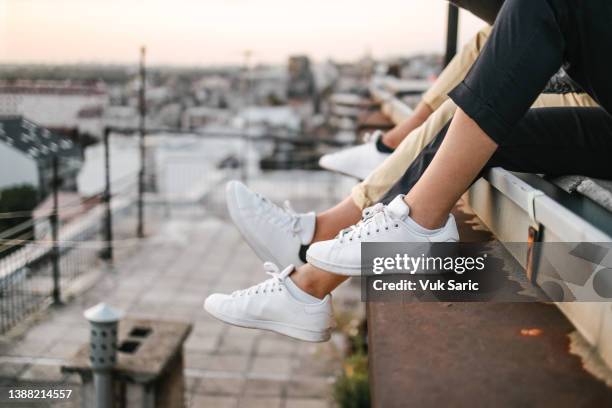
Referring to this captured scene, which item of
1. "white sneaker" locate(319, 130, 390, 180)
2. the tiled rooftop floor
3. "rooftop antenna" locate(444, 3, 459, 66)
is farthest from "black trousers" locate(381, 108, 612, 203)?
the tiled rooftop floor

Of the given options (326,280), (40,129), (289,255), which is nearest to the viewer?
(326,280)

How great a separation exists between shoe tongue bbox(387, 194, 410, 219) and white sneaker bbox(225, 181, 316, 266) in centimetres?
34

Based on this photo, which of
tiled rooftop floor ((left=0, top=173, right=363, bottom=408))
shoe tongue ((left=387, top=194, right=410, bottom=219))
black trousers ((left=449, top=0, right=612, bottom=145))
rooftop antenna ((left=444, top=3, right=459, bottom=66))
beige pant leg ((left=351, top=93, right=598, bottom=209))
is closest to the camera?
black trousers ((left=449, top=0, right=612, bottom=145))

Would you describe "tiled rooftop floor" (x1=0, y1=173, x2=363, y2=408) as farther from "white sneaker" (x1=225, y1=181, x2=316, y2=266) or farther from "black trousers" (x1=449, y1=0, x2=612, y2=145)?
"black trousers" (x1=449, y1=0, x2=612, y2=145)

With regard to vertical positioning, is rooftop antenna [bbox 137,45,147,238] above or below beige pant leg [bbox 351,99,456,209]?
below

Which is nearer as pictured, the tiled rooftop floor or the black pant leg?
the black pant leg

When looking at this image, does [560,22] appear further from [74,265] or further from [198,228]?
[198,228]

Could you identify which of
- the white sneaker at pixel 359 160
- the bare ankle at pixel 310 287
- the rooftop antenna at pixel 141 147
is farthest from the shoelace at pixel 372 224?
the rooftop antenna at pixel 141 147

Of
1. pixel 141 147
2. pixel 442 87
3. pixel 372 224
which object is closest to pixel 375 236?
pixel 372 224

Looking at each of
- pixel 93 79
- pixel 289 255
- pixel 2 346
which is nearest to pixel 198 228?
pixel 93 79

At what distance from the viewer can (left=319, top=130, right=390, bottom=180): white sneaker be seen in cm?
198

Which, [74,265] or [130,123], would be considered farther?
[130,123]

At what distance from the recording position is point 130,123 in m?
9.16

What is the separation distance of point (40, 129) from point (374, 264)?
3.25 metres
